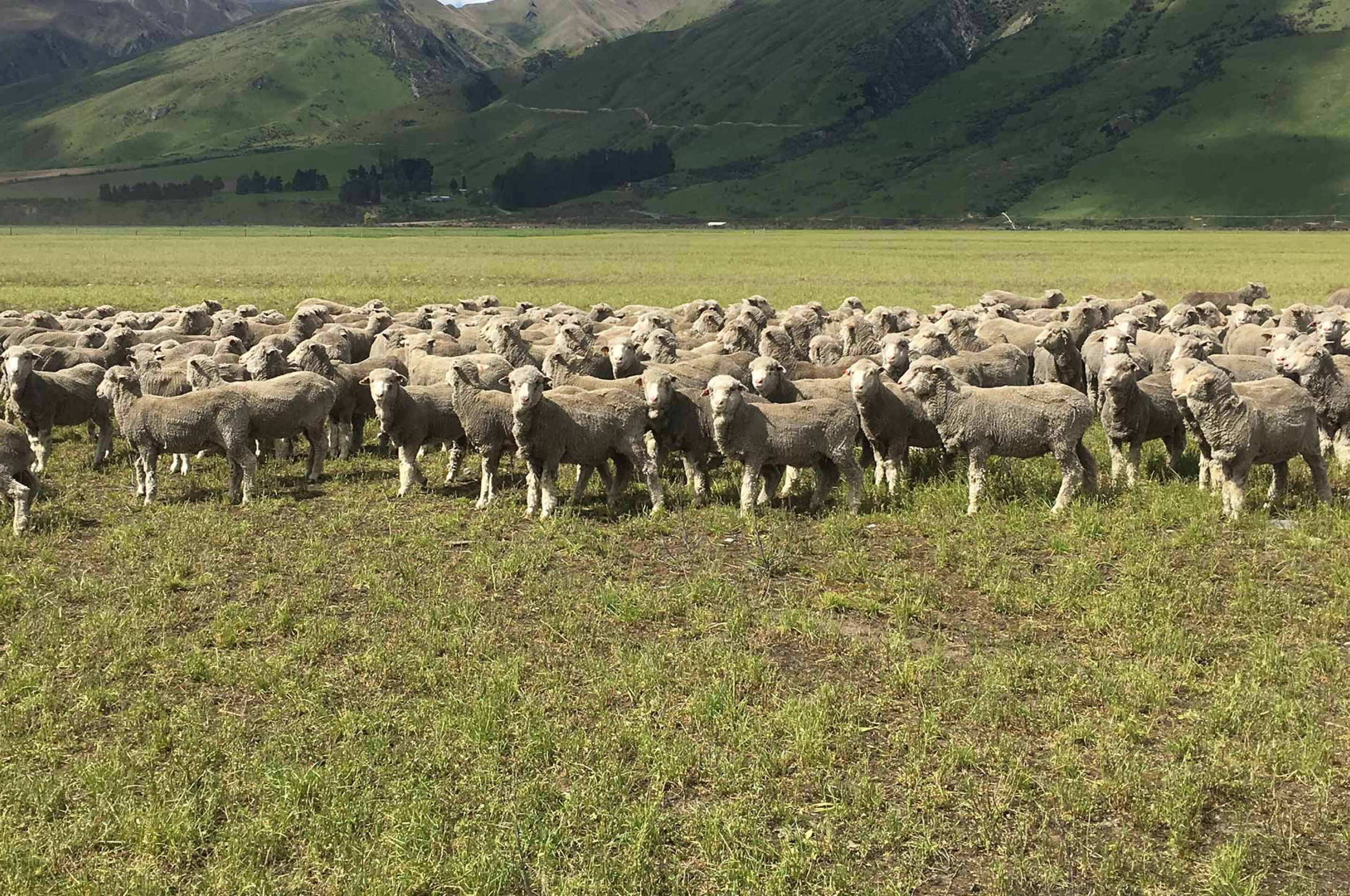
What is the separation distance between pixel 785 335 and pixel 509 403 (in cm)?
675

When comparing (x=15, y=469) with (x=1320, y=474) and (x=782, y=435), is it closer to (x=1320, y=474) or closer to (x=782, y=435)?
(x=782, y=435)

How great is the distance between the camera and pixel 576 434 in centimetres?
1377

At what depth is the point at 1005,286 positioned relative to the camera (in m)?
50.9

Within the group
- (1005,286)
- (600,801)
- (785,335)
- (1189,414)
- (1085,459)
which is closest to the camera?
(600,801)

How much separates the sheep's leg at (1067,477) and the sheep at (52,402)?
15645mm

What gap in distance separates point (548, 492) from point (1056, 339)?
10.9 meters

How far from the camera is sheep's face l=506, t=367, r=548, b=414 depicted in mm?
13242

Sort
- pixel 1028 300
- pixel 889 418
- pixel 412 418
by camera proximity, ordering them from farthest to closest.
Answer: pixel 1028 300 < pixel 412 418 < pixel 889 418

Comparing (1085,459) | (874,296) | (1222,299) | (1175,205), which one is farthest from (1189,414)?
(1175,205)

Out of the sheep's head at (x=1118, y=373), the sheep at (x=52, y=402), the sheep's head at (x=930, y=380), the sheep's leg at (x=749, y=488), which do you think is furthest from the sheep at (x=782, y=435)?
the sheep at (x=52, y=402)

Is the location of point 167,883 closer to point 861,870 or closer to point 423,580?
point 861,870

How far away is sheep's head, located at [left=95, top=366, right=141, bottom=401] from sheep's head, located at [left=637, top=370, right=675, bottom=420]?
8397mm

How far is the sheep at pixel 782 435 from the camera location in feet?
43.8

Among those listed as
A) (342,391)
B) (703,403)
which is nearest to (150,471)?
(342,391)
